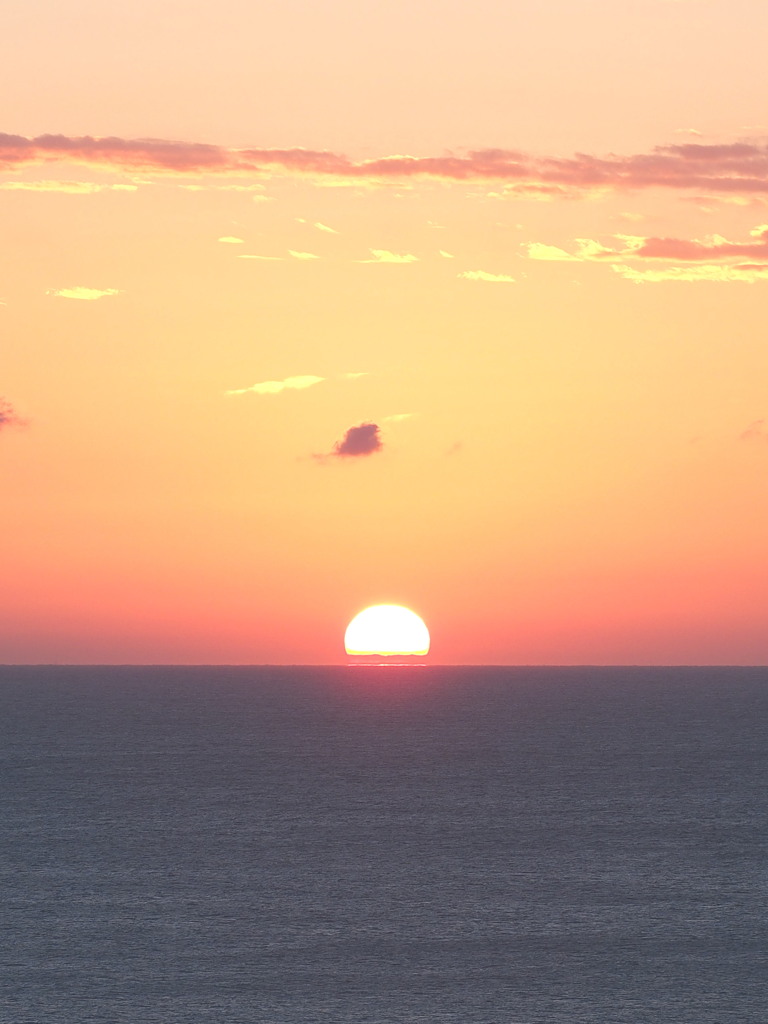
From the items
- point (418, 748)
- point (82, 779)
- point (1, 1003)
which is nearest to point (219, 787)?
point (82, 779)

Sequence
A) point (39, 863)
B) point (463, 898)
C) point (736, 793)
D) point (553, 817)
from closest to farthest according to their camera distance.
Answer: point (463, 898) → point (39, 863) → point (553, 817) → point (736, 793)

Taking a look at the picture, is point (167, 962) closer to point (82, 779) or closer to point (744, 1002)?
point (744, 1002)

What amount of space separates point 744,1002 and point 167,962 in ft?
98.6

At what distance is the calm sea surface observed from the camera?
64000 millimetres

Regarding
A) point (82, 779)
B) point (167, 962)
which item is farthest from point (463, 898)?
point (82, 779)

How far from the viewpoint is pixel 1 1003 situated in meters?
61.9

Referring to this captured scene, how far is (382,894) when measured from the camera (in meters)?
87.8

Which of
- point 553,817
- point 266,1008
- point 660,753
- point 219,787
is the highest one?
point 660,753

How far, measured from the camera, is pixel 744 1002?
209ft

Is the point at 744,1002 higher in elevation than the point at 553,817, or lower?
lower

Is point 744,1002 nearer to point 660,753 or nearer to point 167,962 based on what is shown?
point 167,962

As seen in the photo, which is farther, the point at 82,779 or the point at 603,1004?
the point at 82,779

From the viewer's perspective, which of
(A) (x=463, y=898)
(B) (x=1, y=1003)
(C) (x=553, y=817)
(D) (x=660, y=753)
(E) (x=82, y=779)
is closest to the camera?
(B) (x=1, y=1003)

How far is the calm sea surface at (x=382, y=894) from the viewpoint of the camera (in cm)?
6400
